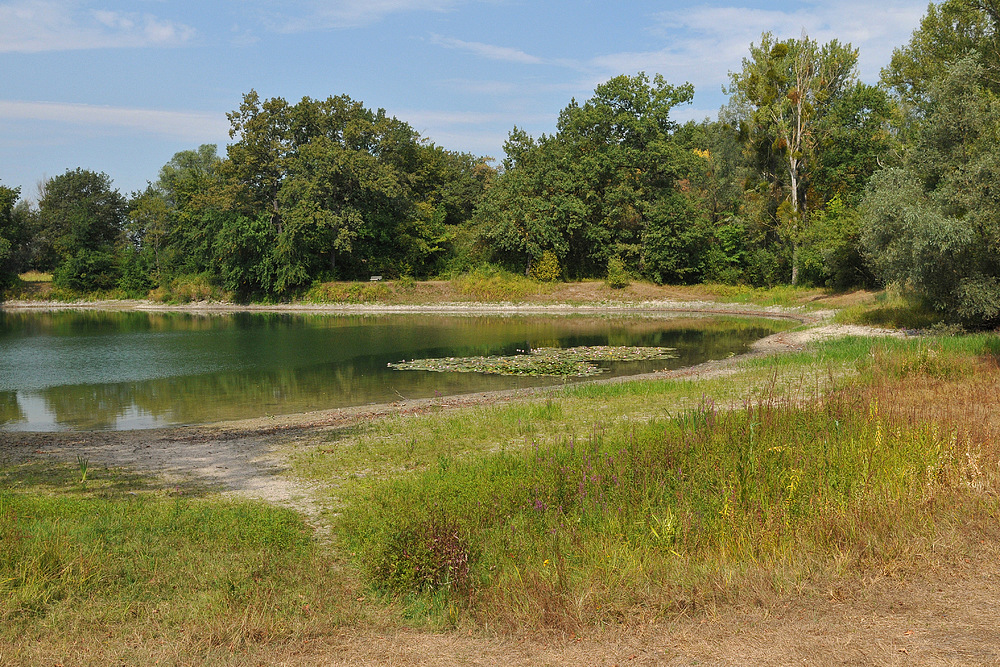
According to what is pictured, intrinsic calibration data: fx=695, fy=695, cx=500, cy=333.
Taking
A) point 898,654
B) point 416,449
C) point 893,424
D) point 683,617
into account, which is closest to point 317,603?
point 683,617

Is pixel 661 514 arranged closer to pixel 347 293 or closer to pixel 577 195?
pixel 577 195

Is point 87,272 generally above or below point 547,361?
above

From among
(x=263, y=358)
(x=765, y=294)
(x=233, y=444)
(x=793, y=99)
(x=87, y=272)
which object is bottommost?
(x=263, y=358)

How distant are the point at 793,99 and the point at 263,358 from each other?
42340mm

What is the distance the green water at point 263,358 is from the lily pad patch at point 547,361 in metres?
1.02

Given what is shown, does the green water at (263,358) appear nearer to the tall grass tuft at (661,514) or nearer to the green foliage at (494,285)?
the green foliage at (494,285)

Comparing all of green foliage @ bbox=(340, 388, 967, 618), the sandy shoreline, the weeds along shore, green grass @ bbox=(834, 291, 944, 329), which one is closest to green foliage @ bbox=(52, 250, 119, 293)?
the sandy shoreline

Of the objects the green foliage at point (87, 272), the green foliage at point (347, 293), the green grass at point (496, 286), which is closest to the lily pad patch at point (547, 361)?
the green grass at point (496, 286)

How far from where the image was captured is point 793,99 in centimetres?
5166

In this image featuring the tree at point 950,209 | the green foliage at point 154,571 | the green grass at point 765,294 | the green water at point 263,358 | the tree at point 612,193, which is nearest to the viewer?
the green foliage at point 154,571

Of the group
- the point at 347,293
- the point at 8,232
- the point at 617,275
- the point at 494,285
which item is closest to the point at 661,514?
the point at 617,275

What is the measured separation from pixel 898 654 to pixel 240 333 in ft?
147

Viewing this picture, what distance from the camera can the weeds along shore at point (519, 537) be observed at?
219 inches

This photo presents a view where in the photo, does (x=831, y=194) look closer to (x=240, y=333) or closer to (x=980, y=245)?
(x=980, y=245)
